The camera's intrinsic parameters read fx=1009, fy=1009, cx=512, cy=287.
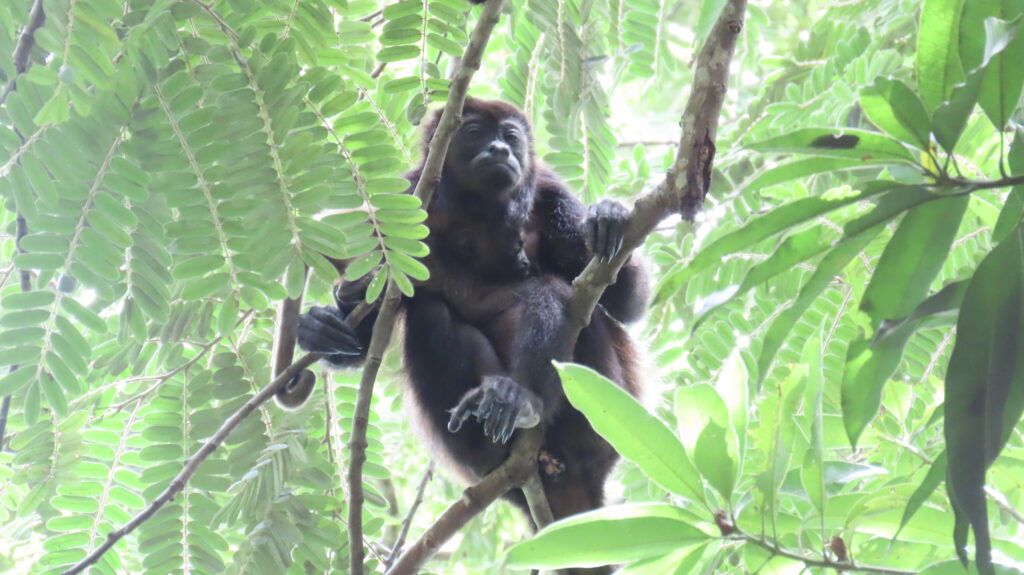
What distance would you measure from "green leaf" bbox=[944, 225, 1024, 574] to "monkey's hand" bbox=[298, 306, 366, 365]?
2.19 meters

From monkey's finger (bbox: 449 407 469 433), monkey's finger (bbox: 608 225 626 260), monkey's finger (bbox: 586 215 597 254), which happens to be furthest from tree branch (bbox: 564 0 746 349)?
monkey's finger (bbox: 449 407 469 433)

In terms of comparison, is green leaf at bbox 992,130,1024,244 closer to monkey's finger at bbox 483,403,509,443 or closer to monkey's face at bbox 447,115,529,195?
monkey's finger at bbox 483,403,509,443

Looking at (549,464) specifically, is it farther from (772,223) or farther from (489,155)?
(772,223)

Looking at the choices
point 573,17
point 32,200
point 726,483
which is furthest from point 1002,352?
point 573,17

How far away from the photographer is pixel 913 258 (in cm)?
153

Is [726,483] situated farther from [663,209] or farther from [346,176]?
[346,176]

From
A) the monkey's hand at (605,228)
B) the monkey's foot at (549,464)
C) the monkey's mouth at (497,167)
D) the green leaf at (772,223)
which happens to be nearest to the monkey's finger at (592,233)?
the monkey's hand at (605,228)

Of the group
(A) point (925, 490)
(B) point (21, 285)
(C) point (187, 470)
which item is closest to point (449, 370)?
(C) point (187, 470)

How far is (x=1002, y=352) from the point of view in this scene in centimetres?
135

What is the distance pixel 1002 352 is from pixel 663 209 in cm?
118

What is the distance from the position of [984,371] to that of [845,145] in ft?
1.23

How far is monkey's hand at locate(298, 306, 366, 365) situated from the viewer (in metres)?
3.29

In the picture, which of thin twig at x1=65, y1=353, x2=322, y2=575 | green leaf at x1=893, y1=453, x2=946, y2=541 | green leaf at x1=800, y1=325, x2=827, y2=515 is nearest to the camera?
green leaf at x1=893, y1=453, x2=946, y2=541

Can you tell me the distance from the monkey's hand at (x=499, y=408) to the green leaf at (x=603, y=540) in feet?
4.85
